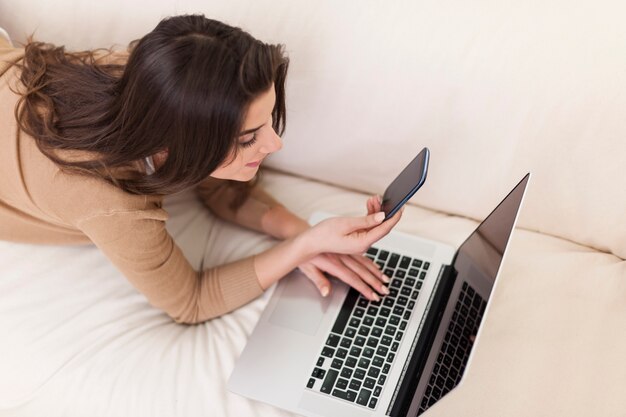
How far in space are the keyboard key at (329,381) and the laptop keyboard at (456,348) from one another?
0.15 metres

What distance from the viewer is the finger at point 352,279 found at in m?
1.07

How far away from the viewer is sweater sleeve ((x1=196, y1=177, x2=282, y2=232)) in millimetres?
1224

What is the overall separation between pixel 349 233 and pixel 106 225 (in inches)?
14.9

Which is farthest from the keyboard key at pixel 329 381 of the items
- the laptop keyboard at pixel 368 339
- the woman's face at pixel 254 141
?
the woman's face at pixel 254 141

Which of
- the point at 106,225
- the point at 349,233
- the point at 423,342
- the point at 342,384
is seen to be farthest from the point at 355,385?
the point at 106,225

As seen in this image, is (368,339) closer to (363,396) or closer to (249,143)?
(363,396)

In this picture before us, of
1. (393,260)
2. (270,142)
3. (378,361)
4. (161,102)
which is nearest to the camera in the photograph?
(161,102)

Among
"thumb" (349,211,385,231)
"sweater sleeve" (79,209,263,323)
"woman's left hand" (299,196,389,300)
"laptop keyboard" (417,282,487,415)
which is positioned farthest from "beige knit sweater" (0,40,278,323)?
"laptop keyboard" (417,282,487,415)

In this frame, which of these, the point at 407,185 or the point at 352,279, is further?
the point at 352,279

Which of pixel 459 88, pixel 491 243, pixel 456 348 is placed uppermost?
pixel 459 88

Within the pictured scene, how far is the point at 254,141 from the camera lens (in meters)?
0.89

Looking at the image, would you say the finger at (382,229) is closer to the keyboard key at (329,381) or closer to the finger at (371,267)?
the finger at (371,267)

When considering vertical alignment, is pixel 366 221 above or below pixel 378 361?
above

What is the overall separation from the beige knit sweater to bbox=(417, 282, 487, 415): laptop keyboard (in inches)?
13.9
